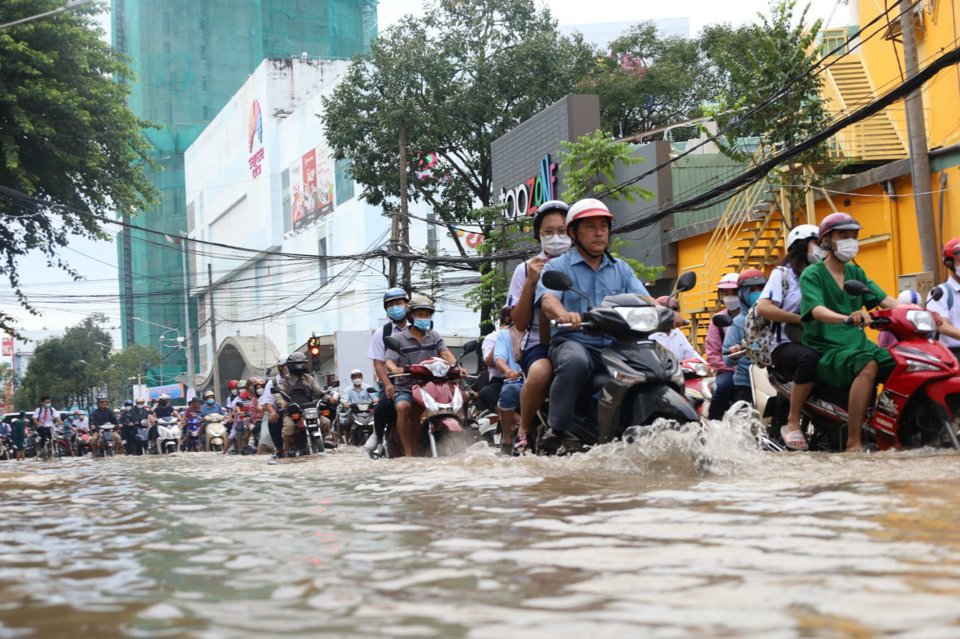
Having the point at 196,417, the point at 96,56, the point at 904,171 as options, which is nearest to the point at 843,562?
the point at 904,171

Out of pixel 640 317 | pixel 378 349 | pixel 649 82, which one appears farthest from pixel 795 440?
pixel 649 82

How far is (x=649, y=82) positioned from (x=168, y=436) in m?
19.3

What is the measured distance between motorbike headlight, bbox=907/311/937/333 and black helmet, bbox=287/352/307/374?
953cm

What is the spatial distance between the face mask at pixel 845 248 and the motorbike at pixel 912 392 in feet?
1.28

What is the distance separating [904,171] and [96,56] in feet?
69.0

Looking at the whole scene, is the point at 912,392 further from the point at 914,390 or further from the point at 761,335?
the point at 761,335

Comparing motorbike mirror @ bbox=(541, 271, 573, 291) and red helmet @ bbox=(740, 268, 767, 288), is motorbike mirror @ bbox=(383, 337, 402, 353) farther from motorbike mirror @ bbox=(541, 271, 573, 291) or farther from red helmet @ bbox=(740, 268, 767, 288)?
motorbike mirror @ bbox=(541, 271, 573, 291)

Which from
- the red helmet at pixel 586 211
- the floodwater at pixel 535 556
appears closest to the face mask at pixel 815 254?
the red helmet at pixel 586 211

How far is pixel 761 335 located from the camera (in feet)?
25.9

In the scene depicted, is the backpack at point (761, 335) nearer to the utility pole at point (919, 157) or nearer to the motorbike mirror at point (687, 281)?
the motorbike mirror at point (687, 281)

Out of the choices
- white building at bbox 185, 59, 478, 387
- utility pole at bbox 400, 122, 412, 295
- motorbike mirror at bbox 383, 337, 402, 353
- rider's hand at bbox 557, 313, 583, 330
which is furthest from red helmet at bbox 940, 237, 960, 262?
white building at bbox 185, 59, 478, 387

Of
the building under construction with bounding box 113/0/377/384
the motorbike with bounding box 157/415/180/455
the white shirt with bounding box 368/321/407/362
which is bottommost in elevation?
the motorbike with bounding box 157/415/180/455

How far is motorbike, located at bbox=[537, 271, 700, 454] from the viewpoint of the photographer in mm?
5883

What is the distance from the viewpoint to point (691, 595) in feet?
8.61
